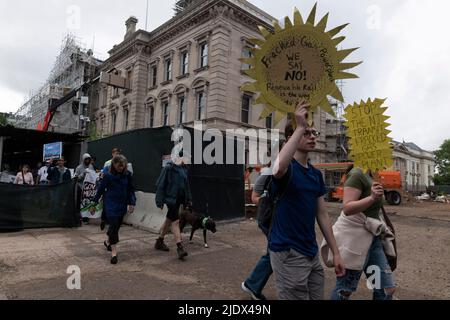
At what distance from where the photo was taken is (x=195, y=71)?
83.8 feet

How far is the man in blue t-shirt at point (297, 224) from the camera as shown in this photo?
2.34 metres

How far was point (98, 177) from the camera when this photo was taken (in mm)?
10133

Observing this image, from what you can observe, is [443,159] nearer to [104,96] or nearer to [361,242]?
[104,96]

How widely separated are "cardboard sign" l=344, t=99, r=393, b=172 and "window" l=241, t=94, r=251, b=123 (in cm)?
2177

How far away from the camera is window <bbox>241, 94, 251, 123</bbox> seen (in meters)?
25.2

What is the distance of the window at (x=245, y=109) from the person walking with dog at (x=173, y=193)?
62.3 feet

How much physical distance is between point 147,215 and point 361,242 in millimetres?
6858

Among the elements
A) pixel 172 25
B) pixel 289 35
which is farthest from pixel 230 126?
pixel 289 35

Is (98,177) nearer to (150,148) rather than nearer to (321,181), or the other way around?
(150,148)

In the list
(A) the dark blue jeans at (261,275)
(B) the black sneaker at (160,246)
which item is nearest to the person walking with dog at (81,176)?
(B) the black sneaker at (160,246)

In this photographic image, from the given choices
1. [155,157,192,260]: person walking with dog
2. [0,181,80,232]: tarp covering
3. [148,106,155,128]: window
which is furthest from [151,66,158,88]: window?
[155,157,192,260]: person walking with dog

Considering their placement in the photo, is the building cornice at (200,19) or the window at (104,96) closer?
the building cornice at (200,19)

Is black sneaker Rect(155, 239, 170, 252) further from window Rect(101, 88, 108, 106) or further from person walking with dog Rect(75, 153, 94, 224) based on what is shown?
window Rect(101, 88, 108, 106)

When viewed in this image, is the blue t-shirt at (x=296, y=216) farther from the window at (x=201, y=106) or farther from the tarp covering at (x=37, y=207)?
the window at (x=201, y=106)
